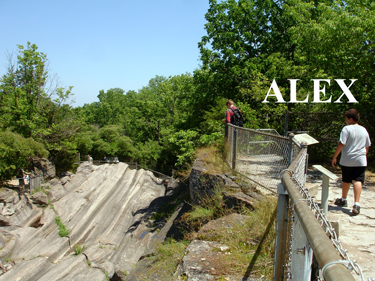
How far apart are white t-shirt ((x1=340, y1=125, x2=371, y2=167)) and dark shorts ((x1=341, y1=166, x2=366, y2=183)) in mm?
84

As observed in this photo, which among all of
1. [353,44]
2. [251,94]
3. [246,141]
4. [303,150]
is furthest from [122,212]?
[303,150]

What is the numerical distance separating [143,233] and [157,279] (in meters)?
8.95

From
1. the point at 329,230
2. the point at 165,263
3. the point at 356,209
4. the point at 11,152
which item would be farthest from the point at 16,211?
the point at 329,230

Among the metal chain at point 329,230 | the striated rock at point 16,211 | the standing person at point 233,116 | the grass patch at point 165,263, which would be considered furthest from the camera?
the striated rock at point 16,211

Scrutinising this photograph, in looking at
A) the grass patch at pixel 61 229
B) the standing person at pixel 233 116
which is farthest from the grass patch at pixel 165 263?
the grass patch at pixel 61 229

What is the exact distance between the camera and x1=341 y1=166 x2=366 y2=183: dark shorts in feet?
16.8

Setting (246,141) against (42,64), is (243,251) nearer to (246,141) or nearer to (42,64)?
(246,141)

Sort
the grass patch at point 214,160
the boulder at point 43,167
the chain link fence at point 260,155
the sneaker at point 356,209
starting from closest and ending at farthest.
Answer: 1. the sneaker at point 356,209
2. the chain link fence at point 260,155
3. the grass patch at point 214,160
4. the boulder at point 43,167

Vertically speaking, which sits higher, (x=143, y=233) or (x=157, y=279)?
(x=157, y=279)

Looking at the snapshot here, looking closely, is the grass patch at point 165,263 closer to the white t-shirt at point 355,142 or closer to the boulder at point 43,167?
the white t-shirt at point 355,142

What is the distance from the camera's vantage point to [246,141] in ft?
22.6

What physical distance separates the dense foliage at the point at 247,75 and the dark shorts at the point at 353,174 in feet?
16.7

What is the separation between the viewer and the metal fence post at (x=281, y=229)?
2.19 m

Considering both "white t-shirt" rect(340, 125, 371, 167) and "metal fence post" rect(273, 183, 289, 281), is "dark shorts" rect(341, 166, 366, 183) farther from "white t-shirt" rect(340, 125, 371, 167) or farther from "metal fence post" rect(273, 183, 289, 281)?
"metal fence post" rect(273, 183, 289, 281)
